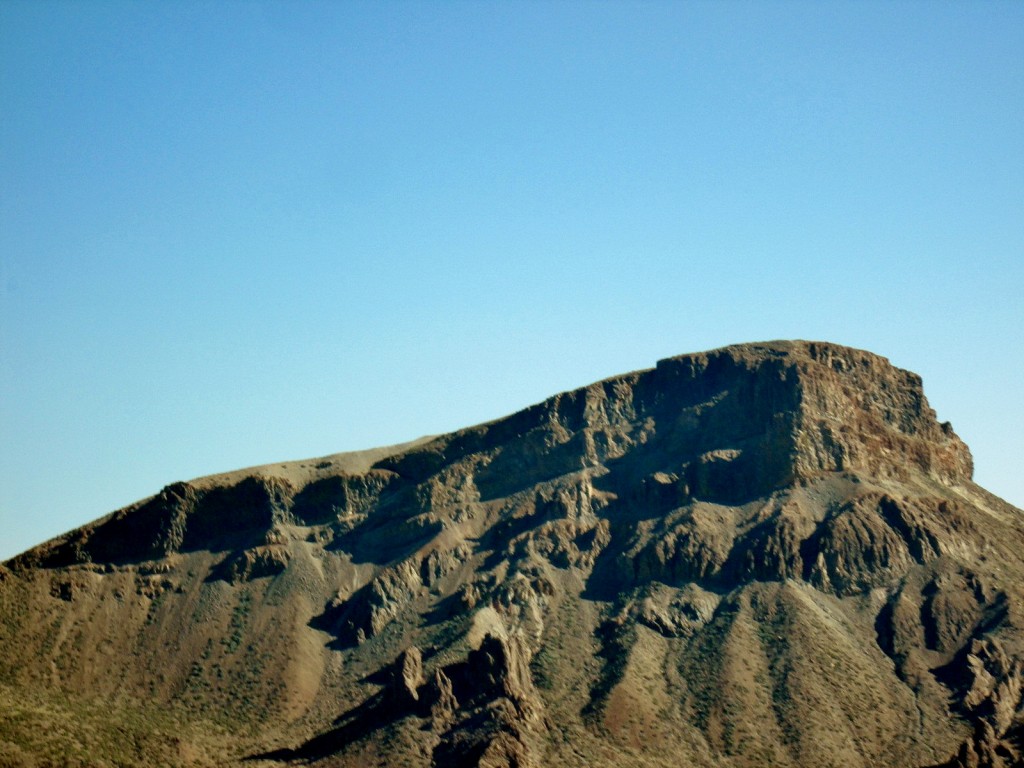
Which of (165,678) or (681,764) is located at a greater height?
(165,678)

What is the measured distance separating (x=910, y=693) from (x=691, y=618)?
1260 inches

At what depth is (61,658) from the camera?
196625 millimetres

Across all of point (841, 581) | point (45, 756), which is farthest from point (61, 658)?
point (841, 581)

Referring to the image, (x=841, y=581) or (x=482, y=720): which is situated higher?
(x=841, y=581)

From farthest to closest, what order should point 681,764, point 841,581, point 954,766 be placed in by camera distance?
point 841,581
point 681,764
point 954,766

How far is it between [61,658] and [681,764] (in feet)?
311

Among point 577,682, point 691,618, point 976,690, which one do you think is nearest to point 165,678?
point 577,682

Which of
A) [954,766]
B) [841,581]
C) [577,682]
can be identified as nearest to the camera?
[954,766]

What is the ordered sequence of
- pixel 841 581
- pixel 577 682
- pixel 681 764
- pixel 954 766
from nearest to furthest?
pixel 954 766
pixel 681 764
pixel 577 682
pixel 841 581

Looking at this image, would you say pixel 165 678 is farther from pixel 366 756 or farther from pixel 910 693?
pixel 910 693

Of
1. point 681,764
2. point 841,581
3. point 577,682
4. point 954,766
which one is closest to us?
point 954,766

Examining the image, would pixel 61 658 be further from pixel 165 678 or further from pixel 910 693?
pixel 910 693

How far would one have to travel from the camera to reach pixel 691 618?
189 m

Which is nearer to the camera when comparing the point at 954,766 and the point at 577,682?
the point at 954,766
